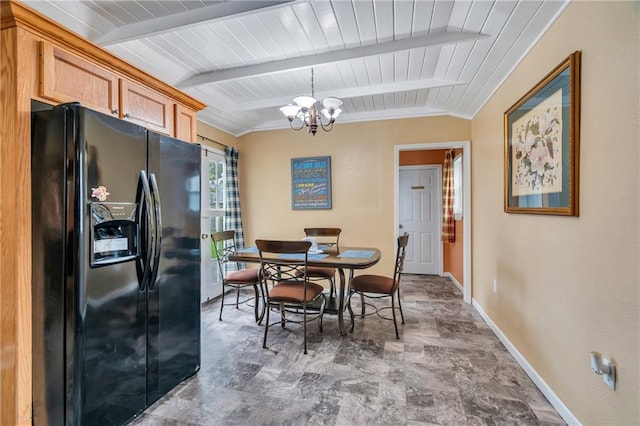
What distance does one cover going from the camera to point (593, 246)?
142cm

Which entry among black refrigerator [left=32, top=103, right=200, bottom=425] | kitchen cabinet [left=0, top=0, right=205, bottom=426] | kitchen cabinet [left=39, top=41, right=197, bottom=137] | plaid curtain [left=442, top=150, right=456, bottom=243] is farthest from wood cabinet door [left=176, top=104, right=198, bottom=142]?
plaid curtain [left=442, top=150, right=456, bottom=243]

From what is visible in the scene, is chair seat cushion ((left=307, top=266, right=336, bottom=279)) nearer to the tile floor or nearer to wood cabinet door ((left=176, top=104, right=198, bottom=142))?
the tile floor

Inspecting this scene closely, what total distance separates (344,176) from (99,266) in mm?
3158

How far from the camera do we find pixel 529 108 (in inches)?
80.4

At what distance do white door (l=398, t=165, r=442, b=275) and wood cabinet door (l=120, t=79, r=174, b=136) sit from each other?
4236mm

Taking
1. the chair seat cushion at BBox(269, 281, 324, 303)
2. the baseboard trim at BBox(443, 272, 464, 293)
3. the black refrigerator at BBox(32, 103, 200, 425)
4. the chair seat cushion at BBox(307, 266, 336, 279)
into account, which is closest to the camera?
the black refrigerator at BBox(32, 103, 200, 425)

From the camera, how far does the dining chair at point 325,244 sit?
338 cm

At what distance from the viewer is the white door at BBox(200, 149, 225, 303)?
12.4ft

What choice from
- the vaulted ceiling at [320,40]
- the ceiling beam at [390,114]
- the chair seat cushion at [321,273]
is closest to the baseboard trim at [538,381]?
the chair seat cushion at [321,273]

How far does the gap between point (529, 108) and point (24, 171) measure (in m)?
3.00

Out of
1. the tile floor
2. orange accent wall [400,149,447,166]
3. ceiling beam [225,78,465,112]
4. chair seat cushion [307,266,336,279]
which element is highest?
ceiling beam [225,78,465,112]

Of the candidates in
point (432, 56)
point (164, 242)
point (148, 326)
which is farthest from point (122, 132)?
point (432, 56)

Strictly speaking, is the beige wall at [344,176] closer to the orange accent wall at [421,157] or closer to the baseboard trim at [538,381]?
the orange accent wall at [421,157]

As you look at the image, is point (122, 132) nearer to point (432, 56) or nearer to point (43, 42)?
point (43, 42)
